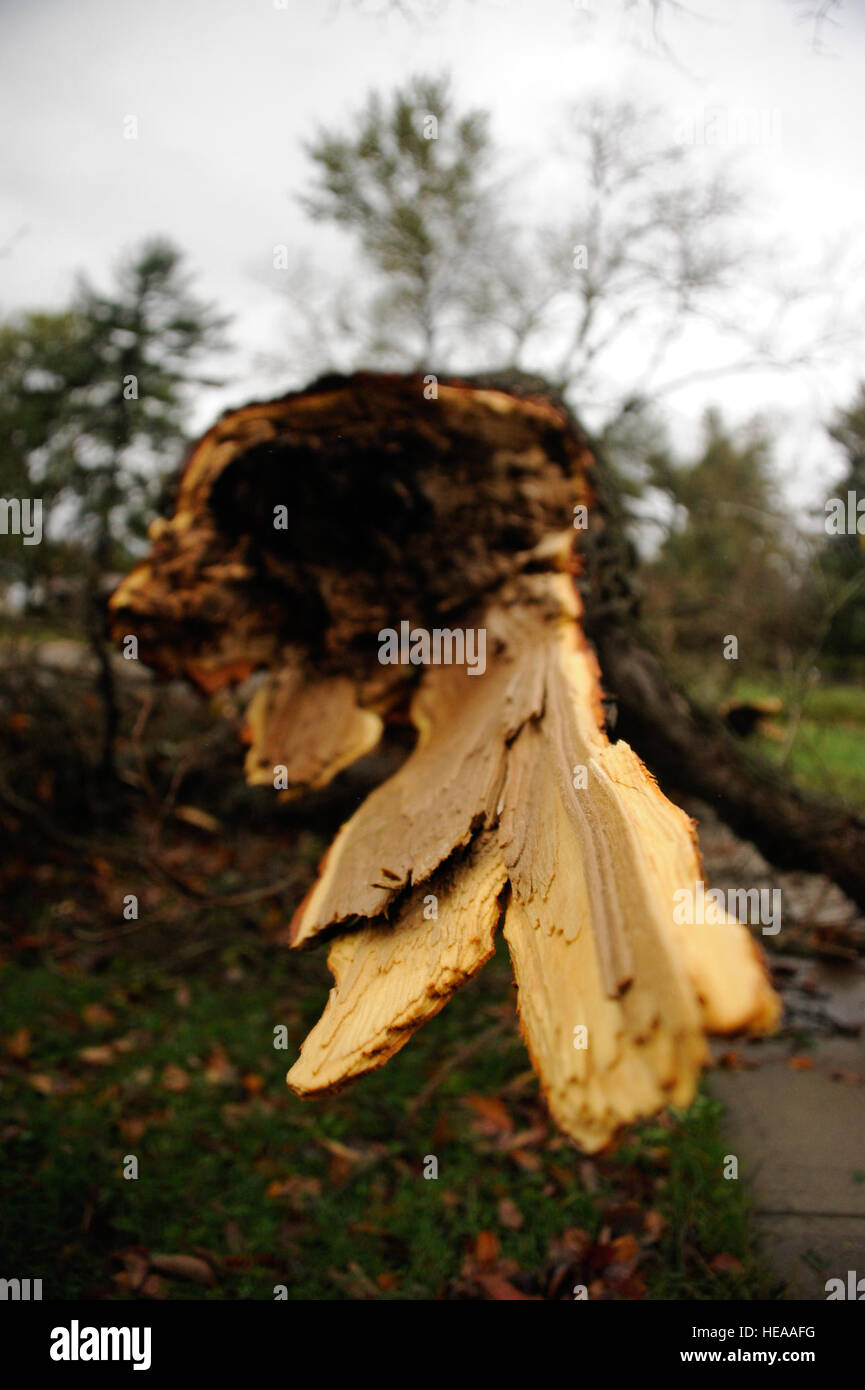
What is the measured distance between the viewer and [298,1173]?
236 centimetres

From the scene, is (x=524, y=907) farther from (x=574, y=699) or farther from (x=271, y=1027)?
(x=271, y=1027)

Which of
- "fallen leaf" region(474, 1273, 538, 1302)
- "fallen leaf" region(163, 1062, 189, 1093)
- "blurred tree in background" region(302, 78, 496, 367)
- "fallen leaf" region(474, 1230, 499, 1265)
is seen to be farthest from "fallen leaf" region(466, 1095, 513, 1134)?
"blurred tree in background" region(302, 78, 496, 367)

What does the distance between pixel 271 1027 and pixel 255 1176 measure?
0.84m

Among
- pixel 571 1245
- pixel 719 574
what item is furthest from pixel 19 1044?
pixel 719 574

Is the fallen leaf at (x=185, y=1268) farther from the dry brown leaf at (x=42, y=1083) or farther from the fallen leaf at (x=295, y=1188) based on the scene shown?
the dry brown leaf at (x=42, y=1083)

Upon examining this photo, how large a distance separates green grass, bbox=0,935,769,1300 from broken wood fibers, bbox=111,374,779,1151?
126cm

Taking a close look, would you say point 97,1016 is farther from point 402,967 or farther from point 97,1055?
point 402,967

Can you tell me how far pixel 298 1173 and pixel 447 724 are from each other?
5.17 feet

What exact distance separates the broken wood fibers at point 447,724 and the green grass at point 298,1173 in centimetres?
126

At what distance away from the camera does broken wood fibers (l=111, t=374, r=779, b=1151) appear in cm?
81

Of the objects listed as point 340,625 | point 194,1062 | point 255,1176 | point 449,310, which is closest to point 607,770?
point 340,625

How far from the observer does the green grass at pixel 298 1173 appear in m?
1.98
